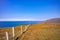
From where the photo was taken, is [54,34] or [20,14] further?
[20,14]

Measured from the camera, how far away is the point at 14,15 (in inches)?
144

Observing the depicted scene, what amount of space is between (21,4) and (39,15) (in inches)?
28.8

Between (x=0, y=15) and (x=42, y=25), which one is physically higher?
(x=0, y=15)

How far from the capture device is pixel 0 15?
3.59 metres

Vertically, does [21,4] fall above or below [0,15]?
above

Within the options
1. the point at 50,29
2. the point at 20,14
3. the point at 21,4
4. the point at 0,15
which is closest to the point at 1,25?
the point at 0,15

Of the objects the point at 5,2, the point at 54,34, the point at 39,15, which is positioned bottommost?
the point at 54,34

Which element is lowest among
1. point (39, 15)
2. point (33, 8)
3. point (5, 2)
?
point (39, 15)

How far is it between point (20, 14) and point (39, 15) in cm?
67

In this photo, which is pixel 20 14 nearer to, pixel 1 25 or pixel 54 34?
pixel 1 25

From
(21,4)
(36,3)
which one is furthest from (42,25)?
(21,4)

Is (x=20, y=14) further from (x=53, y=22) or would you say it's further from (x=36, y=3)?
(x=53, y=22)

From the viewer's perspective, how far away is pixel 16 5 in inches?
140

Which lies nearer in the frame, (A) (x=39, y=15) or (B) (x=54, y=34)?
(B) (x=54, y=34)
